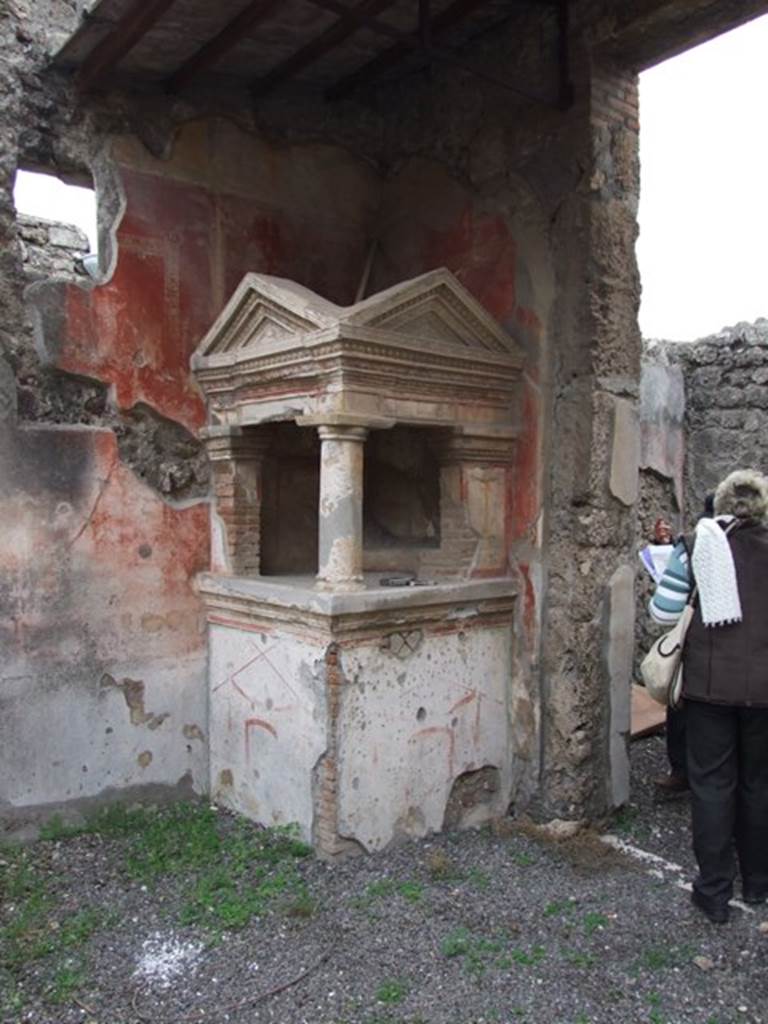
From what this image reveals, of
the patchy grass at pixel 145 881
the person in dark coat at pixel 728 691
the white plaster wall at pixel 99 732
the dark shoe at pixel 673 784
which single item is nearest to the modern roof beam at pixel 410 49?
the person in dark coat at pixel 728 691

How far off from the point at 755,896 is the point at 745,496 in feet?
5.44

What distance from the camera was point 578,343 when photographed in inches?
174

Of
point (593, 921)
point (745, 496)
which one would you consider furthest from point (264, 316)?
point (593, 921)

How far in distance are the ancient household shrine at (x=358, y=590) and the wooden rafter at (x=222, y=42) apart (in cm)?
110

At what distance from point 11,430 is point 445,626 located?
231cm

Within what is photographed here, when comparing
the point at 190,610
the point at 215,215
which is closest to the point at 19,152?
the point at 215,215

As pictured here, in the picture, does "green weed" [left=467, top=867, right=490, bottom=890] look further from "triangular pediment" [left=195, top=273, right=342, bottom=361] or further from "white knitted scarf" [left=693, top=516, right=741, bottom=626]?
"triangular pediment" [left=195, top=273, right=342, bottom=361]

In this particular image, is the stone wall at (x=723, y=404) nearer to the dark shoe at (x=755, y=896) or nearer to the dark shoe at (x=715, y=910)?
the dark shoe at (x=755, y=896)

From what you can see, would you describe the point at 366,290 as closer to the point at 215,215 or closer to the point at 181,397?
the point at 215,215

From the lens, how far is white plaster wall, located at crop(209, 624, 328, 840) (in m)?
4.23

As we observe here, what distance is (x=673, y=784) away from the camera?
4.97m

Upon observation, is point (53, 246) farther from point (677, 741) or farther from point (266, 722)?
point (677, 741)

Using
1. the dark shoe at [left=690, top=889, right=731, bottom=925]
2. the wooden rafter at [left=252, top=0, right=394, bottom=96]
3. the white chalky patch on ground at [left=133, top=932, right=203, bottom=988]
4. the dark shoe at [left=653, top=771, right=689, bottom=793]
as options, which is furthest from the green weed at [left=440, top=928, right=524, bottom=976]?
the wooden rafter at [left=252, top=0, right=394, bottom=96]

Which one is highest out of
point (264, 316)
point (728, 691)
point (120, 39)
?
point (120, 39)
